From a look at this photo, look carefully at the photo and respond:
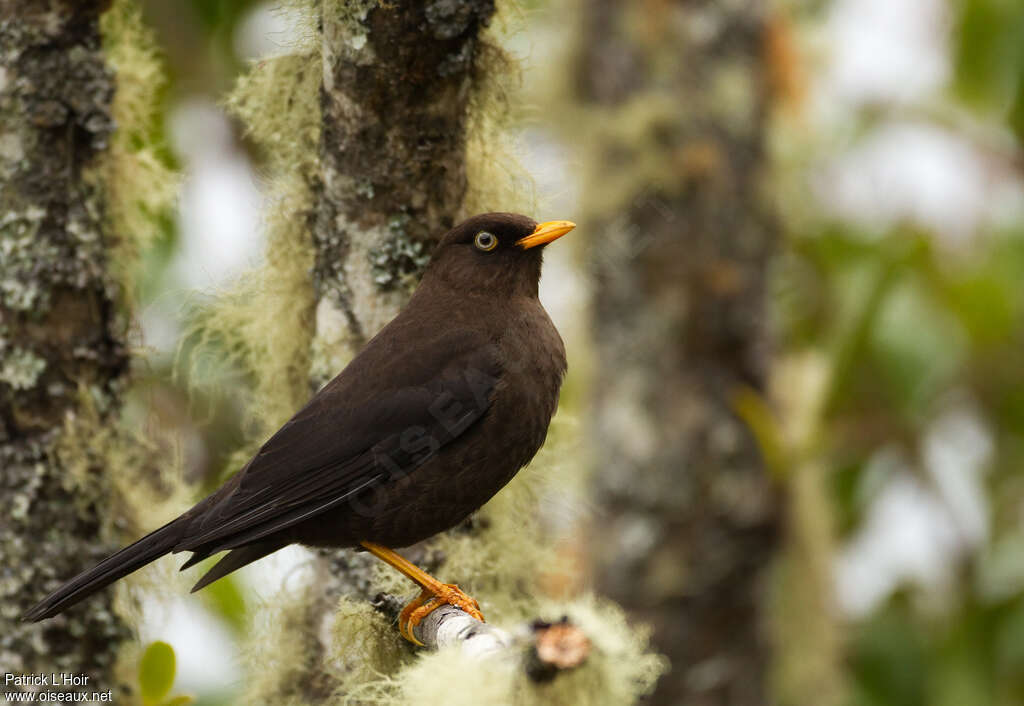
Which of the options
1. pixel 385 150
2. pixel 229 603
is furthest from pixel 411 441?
pixel 229 603

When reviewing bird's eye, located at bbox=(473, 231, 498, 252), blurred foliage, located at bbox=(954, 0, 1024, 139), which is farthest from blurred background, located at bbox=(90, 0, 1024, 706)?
bird's eye, located at bbox=(473, 231, 498, 252)

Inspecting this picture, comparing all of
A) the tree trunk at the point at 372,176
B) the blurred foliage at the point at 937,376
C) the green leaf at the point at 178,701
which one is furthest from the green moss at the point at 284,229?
the blurred foliage at the point at 937,376

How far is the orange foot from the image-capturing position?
348 centimetres

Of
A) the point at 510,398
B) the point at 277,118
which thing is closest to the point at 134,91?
the point at 277,118

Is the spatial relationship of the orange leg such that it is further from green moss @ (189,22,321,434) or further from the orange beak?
the orange beak

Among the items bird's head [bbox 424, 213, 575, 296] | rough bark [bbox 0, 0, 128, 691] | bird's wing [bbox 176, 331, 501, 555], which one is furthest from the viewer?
rough bark [bbox 0, 0, 128, 691]

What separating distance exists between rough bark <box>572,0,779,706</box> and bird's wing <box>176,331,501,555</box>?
3.41 metres

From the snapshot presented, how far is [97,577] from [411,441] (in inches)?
34.8

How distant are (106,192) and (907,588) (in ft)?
15.2

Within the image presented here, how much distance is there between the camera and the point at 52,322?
3.97 m

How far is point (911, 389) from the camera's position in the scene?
6.79 metres

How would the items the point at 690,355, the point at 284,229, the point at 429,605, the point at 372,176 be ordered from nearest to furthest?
the point at 429,605 < the point at 372,176 < the point at 284,229 < the point at 690,355

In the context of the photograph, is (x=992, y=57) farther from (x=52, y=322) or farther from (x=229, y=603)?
(x=52, y=322)

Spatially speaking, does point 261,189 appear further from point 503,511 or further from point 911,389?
point 911,389
